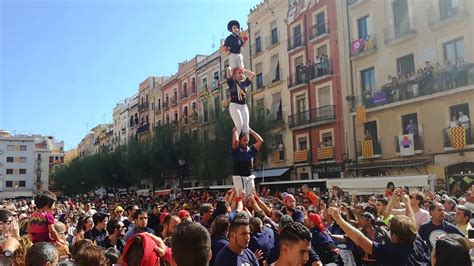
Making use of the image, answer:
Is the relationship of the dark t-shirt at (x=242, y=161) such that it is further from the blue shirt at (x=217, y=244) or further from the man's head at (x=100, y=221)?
the blue shirt at (x=217, y=244)

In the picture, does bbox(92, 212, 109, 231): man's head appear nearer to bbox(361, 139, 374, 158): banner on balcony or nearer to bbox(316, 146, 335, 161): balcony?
bbox(361, 139, 374, 158): banner on balcony

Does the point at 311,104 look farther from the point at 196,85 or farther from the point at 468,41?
the point at 196,85

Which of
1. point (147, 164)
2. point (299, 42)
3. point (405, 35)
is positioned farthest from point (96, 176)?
point (405, 35)

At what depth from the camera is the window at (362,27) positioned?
25328 millimetres

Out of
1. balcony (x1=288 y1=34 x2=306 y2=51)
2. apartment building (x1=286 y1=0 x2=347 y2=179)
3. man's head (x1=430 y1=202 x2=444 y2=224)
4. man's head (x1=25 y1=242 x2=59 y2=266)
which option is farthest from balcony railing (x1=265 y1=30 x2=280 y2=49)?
man's head (x1=25 y1=242 x2=59 y2=266)

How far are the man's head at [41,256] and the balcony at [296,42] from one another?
26726mm

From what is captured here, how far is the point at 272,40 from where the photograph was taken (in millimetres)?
32000

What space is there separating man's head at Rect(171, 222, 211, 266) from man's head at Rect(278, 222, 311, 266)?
1041 mm

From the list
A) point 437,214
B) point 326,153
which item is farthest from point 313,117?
point 437,214

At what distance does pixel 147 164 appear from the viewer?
38188mm

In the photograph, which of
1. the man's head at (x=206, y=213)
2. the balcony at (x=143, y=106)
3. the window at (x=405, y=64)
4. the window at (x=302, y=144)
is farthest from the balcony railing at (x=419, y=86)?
the balcony at (x=143, y=106)

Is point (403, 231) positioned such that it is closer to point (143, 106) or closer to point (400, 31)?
point (400, 31)

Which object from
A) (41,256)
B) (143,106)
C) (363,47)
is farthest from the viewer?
(143,106)

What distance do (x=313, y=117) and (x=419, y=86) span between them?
738cm
